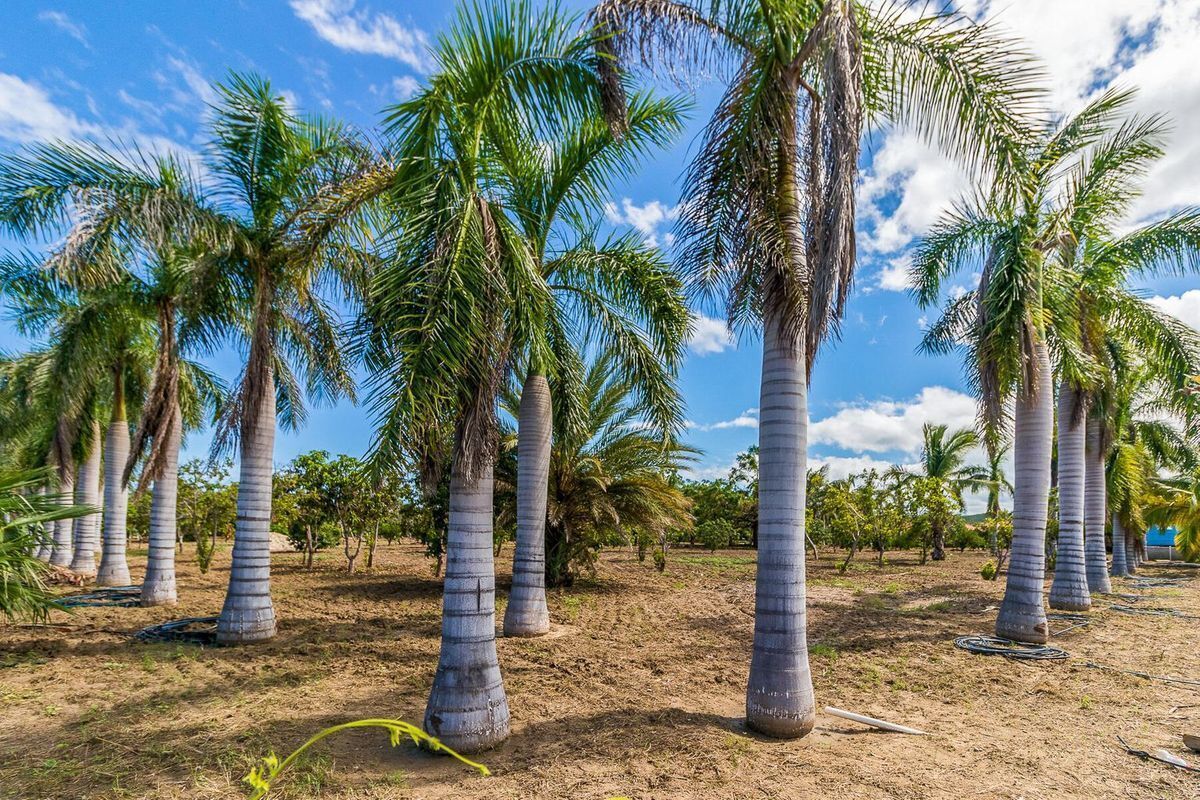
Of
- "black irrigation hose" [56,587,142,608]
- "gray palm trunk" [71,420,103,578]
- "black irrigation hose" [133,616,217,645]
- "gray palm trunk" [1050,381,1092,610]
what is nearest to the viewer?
"black irrigation hose" [133,616,217,645]

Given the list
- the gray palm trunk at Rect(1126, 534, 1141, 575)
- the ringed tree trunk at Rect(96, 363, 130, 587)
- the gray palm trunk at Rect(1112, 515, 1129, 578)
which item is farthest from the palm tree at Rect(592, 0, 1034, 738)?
the gray palm trunk at Rect(1126, 534, 1141, 575)

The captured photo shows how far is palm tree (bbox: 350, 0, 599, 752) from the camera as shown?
209 inches

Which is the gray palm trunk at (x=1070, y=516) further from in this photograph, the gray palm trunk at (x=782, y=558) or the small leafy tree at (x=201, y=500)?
the small leafy tree at (x=201, y=500)

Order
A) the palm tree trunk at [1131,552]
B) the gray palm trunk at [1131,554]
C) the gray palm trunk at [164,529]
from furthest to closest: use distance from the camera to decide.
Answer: the palm tree trunk at [1131,552] < the gray palm trunk at [1131,554] < the gray palm trunk at [164,529]

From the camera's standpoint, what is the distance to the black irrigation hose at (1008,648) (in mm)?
9078

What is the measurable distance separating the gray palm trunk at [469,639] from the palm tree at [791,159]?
2.42 m

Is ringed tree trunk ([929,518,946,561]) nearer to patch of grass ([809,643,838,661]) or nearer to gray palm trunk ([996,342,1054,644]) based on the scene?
gray palm trunk ([996,342,1054,644])

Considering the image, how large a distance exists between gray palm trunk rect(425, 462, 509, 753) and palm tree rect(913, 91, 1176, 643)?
295 inches

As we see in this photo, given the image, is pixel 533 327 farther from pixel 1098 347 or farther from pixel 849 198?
pixel 1098 347

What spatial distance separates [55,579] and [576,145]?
15643mm

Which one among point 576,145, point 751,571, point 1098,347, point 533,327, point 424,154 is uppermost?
point 576,145

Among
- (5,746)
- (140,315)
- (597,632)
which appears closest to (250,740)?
(5,746)

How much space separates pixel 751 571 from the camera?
2117 centimetres

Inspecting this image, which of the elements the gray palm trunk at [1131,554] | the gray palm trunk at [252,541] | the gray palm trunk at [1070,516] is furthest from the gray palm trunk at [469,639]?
the gray palm trunk at [1131,554]
